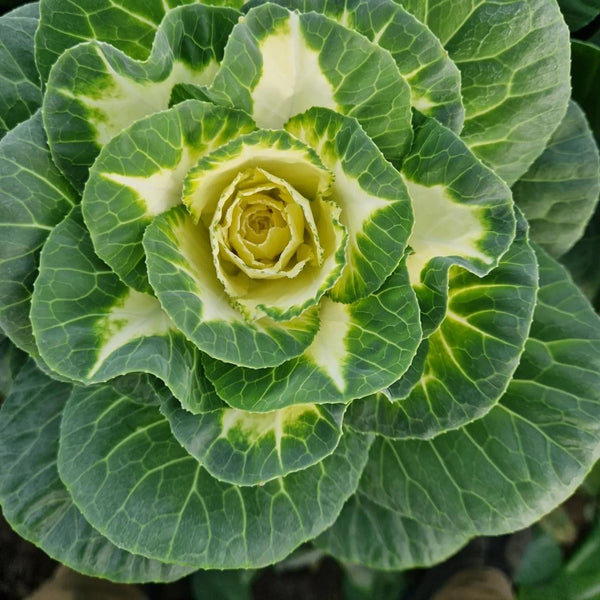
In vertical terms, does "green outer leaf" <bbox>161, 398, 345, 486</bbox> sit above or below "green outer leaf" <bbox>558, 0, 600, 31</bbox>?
below

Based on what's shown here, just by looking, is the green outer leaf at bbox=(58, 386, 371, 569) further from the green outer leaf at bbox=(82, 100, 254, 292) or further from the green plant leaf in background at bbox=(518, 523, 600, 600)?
the green plant leaf in background at bbox=(518, 523, 600, 600)

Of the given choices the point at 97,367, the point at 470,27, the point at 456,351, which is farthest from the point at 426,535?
Result: the point at 470,27

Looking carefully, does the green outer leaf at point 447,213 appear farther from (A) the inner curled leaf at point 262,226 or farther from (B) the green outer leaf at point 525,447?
(B) the green outer leaf at point 525,447

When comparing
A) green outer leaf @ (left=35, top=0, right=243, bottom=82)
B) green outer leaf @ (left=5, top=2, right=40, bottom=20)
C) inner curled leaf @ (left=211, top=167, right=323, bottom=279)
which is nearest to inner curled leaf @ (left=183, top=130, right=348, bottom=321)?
inner curled leaf @ (left=211, top=167, right=323, bottom=279)

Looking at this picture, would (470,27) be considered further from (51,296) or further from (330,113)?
(51,296)

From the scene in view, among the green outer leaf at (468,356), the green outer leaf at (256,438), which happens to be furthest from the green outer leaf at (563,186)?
the green outer leaf at (256,438)

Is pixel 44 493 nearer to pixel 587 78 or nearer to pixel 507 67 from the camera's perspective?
pixel 507 67
